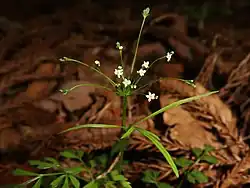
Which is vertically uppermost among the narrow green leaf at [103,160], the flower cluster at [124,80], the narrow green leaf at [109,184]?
the flower cluster at [124,80]

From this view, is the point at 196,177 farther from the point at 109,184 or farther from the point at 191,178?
the point at 109,184

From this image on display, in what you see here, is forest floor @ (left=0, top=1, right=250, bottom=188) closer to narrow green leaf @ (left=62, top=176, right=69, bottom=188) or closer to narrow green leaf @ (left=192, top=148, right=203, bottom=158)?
narrow green leaf @ (left=192, top=148, right=203, bottom=158)

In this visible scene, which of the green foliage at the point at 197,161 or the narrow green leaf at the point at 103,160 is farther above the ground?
the narrow green leaf at the point at 103,160

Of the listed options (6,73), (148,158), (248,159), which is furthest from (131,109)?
(6,73)

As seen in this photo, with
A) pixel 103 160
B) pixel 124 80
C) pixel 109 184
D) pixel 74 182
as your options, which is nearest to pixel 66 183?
pixel 74 182

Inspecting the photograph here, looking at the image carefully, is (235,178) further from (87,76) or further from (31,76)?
(31,76)

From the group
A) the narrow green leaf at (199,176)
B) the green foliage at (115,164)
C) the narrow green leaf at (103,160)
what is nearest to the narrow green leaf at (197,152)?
the green foliage at (115,164)

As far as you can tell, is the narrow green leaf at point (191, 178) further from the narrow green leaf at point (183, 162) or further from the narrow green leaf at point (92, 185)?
the narrow green leaf at point (92, 185)

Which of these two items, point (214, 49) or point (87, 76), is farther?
point (214, 49)

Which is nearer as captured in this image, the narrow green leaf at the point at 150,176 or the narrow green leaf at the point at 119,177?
the narrow green leaf at the point at 119,177
